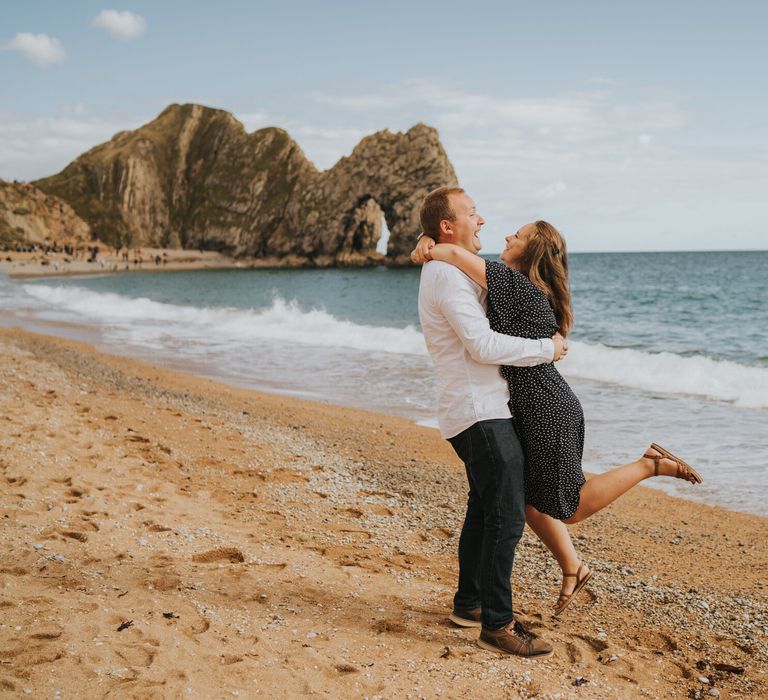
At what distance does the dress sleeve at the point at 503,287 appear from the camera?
319cm

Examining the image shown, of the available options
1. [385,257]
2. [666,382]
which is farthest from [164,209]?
[666,382]

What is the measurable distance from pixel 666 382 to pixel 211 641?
466 inches

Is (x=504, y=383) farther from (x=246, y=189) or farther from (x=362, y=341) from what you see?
(x=246, y=189)

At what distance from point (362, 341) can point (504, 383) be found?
16.7m

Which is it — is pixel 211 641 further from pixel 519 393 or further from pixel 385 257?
pixel 385 257

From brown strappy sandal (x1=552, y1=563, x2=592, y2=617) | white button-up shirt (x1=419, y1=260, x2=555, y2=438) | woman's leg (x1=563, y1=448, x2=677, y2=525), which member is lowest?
brown strappy sandal (x1=552, y1=563, x2=592, y2=617)

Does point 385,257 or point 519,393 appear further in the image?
point 385,257

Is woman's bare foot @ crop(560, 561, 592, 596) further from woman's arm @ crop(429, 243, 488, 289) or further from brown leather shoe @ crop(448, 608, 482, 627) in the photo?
woman's arm @ crop(429, 243, 488, 289)

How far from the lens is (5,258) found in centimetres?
8612

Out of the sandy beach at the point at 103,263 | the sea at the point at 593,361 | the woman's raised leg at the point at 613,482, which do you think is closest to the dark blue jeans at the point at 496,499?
the woman's raised leg at the point at 613,482

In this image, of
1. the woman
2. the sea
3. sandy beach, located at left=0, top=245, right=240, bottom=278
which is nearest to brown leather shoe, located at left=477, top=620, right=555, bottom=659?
the woman

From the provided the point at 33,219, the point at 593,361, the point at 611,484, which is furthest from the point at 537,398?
the point at 33,219

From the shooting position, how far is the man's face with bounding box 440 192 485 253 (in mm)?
3240

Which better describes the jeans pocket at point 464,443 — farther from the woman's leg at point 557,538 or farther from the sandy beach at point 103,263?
the sandy beach at point 103,263
